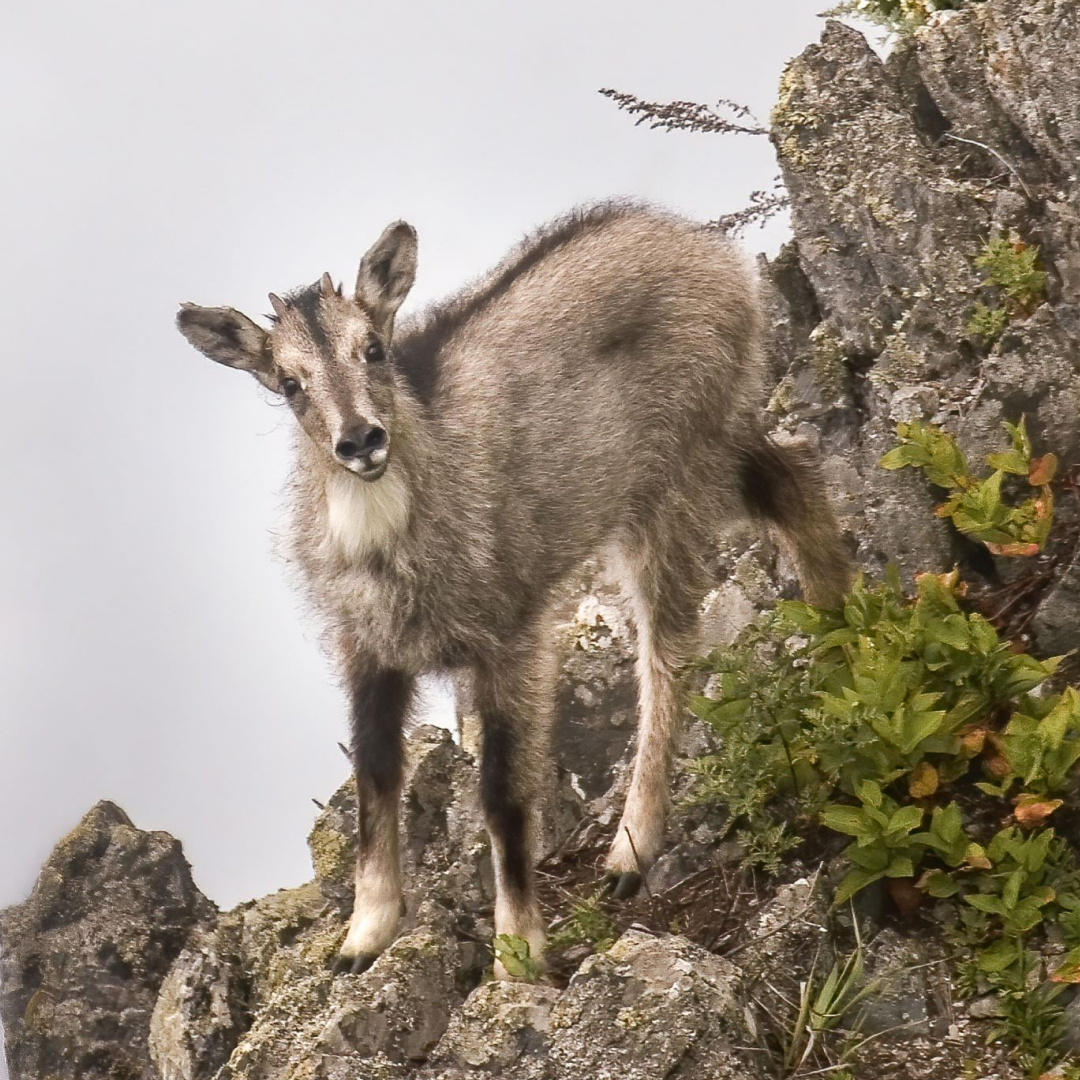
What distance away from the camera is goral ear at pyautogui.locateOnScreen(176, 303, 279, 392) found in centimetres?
553

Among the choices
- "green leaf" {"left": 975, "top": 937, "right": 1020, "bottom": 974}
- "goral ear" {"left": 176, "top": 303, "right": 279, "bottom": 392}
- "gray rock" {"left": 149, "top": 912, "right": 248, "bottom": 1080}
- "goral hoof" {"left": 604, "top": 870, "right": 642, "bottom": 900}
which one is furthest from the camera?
"goral hoof" {"left": 604, "top": 870, "right": 642, "bottom": 900}

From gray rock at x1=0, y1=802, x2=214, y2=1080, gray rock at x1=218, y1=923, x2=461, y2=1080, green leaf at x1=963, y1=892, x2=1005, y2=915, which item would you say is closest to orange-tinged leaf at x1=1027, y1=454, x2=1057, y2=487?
green leaf at x1=963, y1=892, x2=1005, y2=915

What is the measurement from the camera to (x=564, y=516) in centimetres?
636

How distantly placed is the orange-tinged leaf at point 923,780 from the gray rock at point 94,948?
3.39 m

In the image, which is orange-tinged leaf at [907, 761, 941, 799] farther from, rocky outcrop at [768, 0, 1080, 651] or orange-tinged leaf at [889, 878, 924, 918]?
rocky outcrop at [768, 0, 1080, 651]

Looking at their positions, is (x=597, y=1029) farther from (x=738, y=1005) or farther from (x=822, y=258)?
(x=822, y=258)

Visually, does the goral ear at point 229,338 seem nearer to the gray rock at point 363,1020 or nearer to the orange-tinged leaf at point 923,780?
the gray rock at point 363,1020

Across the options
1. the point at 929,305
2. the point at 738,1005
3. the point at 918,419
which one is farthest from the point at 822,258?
the point at 738,1005

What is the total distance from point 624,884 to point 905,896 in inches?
55.5

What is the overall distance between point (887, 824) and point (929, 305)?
10.1 feet

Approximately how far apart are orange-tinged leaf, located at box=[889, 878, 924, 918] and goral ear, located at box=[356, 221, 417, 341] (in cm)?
283

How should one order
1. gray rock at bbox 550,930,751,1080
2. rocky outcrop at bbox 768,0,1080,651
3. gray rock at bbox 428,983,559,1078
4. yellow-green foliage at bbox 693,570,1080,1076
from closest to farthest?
1. gray rock at bbox 550,930,751,1080
2. gray rock at bbox 428,983,559,1078
3. yellow-green foliage at bbox 693,570,1080,1076
4. rocky outcrop at bbox 768,0,1080,651

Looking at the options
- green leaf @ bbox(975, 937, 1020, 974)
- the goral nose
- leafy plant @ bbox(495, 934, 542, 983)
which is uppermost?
the goral nose

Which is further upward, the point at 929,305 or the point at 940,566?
the point at 929,305
